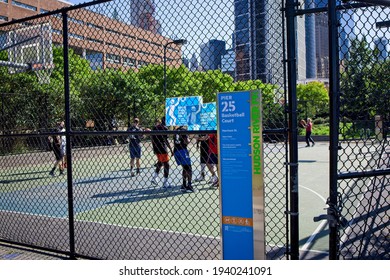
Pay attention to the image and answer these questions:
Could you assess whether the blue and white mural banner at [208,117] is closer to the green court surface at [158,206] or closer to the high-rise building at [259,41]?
the high-rise building at [259,41]

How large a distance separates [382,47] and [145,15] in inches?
102

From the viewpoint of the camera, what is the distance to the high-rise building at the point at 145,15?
4246mm

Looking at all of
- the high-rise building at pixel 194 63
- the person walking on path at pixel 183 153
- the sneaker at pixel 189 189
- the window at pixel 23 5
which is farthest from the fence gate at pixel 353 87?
the window at pixel 23 5

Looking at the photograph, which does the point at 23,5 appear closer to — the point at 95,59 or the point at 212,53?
the point at 95,59

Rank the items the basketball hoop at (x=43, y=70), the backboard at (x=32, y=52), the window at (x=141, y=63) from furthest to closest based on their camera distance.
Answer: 1. the basketball hoop at (x=43, y=70)
2. the backboard at (x=32, y=52)
3. the window at (x=141, y=63)

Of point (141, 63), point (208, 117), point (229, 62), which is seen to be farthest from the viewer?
point (141, 63)

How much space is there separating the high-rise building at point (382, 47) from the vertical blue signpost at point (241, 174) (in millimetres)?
1132

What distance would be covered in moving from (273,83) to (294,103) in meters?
0.46

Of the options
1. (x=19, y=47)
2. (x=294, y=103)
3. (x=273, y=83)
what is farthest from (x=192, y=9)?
(x=19, y=47)

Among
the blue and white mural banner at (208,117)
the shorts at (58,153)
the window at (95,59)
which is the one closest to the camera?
the blue and white mural banner at (208,117)

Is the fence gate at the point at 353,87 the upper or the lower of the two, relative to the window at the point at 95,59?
lower

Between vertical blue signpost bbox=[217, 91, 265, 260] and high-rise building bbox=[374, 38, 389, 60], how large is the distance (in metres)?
1.13

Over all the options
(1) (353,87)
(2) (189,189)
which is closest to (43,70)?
(2) (189,189)

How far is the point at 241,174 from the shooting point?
3.02 metres
